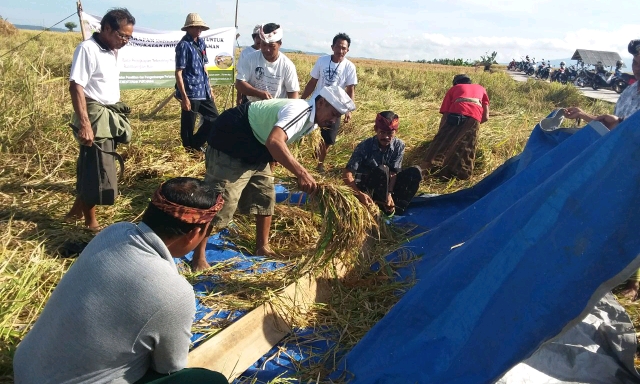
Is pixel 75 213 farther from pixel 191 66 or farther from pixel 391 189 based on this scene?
pixel 391 189

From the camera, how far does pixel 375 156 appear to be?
4379mm

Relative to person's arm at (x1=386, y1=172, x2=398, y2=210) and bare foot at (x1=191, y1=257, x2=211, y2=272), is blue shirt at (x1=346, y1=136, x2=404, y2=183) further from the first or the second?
bare foot at (x1=191, y1=257, x2=211, y2=272)

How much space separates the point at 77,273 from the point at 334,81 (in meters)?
4.41

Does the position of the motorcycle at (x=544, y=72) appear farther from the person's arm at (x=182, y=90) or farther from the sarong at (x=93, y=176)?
the sarong at (x=93, y=176)

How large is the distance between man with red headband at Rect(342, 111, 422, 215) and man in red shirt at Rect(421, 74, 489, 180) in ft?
4.12

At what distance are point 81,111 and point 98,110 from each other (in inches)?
7.3

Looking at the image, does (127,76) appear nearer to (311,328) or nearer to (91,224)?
(91,224)

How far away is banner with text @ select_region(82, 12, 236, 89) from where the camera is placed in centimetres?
742

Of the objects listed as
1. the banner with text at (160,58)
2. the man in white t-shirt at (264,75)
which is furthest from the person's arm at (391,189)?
the banner with text at (160,58)

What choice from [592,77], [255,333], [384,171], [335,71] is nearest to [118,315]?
[255,333]

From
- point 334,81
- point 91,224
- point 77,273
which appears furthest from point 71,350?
point 334,81

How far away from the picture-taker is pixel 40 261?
2793 mm

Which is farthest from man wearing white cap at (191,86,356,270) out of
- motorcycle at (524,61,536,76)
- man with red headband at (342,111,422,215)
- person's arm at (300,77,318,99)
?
motorcycle at (524,61,536,76)

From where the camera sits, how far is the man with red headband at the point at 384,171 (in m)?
4.18
